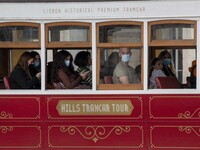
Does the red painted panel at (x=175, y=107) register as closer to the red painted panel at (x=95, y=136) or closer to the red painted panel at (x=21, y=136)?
A: the red painted panel at (x=95, y=136)

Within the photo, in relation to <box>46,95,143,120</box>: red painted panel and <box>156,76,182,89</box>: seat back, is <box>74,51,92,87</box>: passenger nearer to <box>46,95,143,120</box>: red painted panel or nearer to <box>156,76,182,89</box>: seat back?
<box>46,95,143,120</box>: red painted panel

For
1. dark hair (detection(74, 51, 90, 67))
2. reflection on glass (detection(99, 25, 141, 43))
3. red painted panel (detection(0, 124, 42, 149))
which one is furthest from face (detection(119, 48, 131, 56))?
red painted panel (detection(0, 124, 42, 149))

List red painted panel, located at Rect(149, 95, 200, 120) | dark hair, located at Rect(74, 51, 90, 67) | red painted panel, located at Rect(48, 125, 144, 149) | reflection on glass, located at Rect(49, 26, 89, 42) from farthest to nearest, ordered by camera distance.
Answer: dark hair, located at Rect(74, 51, 90, 67), reflection on glass, located at Rect(49, 26, 89, 42), red painted panel, located at Rect(48, 125, 144, 149), red painted panel, located at Rect(149, 95, 200, 120)

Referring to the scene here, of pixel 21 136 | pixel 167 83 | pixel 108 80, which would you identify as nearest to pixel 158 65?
pixel 167 83

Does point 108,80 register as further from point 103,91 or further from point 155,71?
point 155,71

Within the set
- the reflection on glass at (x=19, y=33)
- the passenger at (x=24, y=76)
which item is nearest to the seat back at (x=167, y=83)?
the passenger at (x=24, y=76)

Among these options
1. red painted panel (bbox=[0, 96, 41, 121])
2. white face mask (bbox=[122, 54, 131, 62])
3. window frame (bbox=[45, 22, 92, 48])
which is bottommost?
red painted panel (bbox=[0, 96, 41, 121])

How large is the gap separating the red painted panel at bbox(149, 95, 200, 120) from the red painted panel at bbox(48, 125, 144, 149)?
0.30m

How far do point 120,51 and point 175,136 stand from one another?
1285 mm

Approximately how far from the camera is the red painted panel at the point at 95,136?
840 cm

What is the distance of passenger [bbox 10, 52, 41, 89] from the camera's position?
8.61m

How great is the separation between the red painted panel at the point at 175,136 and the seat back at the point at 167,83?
1.65 ft

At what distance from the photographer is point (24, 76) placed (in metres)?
8.63

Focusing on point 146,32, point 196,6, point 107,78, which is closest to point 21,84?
point 107,78
